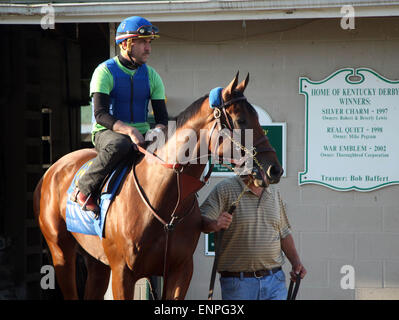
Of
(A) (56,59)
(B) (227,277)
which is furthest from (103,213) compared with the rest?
(A) (56,59)

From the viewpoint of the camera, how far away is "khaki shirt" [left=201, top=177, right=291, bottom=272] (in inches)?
162

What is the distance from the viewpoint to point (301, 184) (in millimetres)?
6176

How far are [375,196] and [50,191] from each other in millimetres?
3300

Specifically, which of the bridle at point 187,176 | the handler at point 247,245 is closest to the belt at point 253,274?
the handler at point 247,245

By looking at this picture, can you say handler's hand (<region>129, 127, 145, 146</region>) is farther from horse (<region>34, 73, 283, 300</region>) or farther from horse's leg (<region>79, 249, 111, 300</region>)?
horse's leg (<region>79, 249, 111, 300</region>)

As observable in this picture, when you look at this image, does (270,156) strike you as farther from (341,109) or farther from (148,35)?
(341,109)

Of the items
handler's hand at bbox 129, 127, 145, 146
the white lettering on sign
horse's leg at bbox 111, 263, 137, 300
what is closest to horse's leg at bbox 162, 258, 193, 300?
horse's leg at bbox 111, 263, 137, 300

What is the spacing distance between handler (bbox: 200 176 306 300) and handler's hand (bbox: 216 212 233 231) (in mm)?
167

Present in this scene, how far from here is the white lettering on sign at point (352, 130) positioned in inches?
241

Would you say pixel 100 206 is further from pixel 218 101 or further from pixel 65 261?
pixel 218 101

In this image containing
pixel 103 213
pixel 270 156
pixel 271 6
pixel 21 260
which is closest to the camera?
pixel 270 156

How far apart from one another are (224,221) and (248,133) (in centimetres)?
68

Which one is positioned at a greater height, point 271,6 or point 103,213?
point 271,6

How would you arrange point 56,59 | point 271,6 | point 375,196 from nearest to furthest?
point 271,6, point 375,196, point 56,59
